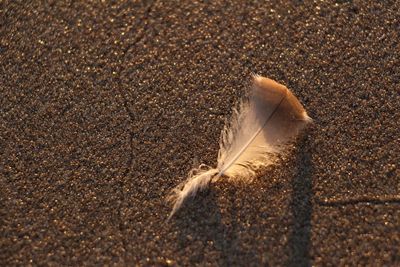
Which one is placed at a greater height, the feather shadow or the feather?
the feather

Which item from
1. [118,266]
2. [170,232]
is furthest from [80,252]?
[170,232]

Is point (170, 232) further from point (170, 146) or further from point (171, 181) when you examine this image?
point (170, 146)

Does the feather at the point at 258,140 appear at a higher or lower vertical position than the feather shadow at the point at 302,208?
higher

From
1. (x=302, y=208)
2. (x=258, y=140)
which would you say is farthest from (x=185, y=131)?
(x=302, y=208)

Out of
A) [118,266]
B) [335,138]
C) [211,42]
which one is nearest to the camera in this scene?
[118,266]
